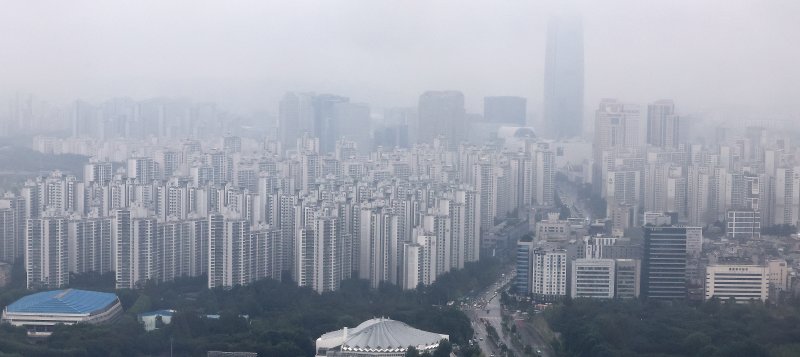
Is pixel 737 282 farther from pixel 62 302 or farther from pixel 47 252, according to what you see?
pixel 47 252

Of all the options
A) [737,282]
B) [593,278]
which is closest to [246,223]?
[593,278]

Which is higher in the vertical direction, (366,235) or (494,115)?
(494,115)

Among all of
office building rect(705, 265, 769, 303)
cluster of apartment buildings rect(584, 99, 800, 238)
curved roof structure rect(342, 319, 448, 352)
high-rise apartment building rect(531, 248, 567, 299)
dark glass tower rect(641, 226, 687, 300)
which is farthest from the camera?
cluster of apartment buildings rect(584, 99, 800, 238)

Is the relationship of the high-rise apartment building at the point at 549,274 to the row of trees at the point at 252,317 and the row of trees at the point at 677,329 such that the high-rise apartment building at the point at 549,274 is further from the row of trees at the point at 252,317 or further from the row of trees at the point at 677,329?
the row of trees at the point at 677,329

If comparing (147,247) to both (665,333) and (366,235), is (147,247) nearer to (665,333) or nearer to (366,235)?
(366,235)

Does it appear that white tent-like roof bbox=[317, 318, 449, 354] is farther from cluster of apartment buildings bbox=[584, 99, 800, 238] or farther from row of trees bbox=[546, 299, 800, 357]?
cluster of apartment buildings bbox=[584, 99, 800, 238]

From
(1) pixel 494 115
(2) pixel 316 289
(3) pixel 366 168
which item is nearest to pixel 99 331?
(2) pixel 316 289

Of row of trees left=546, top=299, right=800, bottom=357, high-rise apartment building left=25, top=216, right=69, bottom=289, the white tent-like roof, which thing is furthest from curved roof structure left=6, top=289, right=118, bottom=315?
row of trees left=546, top=299, right=800, bottom=357

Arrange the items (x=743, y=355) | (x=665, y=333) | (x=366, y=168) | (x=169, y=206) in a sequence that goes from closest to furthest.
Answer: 1. (x=743, y=355)
2. (x=665, y=333)
3. (x=169, y=206)
4. (x=366, y=168)
